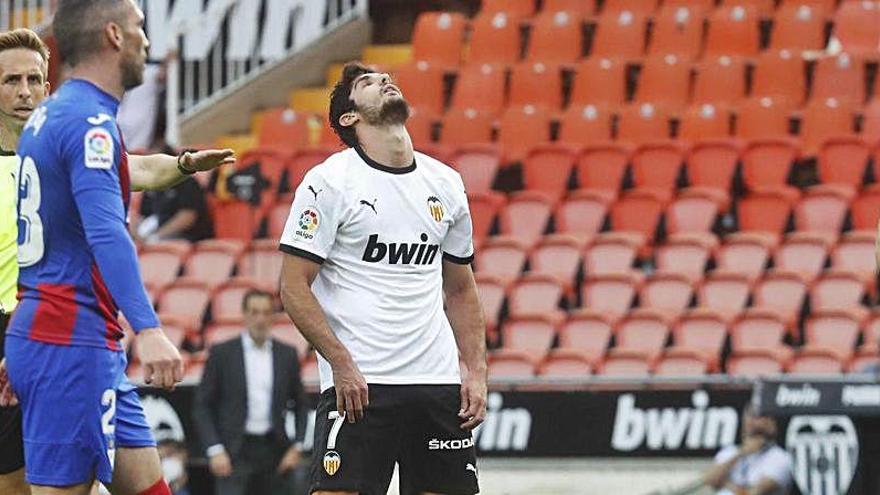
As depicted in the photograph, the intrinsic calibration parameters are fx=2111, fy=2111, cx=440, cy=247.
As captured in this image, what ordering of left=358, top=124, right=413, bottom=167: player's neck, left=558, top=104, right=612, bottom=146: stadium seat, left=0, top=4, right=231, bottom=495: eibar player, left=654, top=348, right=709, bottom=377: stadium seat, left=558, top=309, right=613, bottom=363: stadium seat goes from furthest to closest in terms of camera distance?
1. left=558, top=104, right=612, bottom=146: stadium seat
2. left=558, top=309, right=613, bottom=363: stadium seat
3. left=654, top=348, right=709, bottom=377: stadium seat
4. left=358, top=124, right=413, bottom=167: player's neck
5. left=0, top=4, right=231, bottom=495: eibar player

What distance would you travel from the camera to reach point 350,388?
22.8 feet

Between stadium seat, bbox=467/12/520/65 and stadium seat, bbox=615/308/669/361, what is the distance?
5.03 m

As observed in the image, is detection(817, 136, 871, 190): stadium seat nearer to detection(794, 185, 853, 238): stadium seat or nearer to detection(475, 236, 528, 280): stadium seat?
detection(794, 185, 853, 238): stadium seat

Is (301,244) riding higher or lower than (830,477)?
higher

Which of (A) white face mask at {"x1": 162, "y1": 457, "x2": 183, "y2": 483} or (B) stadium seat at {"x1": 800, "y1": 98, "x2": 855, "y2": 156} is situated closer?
(A) white face mask at {"x1": 162, "y1": 457, "x2": 183, "y2": 483}

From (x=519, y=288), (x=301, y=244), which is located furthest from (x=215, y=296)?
(x=301, y=244)

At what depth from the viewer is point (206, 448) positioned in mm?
12781

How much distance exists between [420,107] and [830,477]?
7027mm

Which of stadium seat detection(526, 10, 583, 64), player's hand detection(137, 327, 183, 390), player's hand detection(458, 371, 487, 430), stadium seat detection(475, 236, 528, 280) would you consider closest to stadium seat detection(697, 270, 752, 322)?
stadium seat detection(475, 236, 528, 280)

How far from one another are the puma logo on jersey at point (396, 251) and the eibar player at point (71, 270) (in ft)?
4.16

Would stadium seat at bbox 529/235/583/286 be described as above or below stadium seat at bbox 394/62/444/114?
below

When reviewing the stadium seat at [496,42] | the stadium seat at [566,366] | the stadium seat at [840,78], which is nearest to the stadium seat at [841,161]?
the stadium seat at [840,78]

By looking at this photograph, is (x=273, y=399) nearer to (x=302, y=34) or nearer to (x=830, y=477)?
(x=830, y=477)

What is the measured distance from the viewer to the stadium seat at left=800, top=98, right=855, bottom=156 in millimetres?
16766
